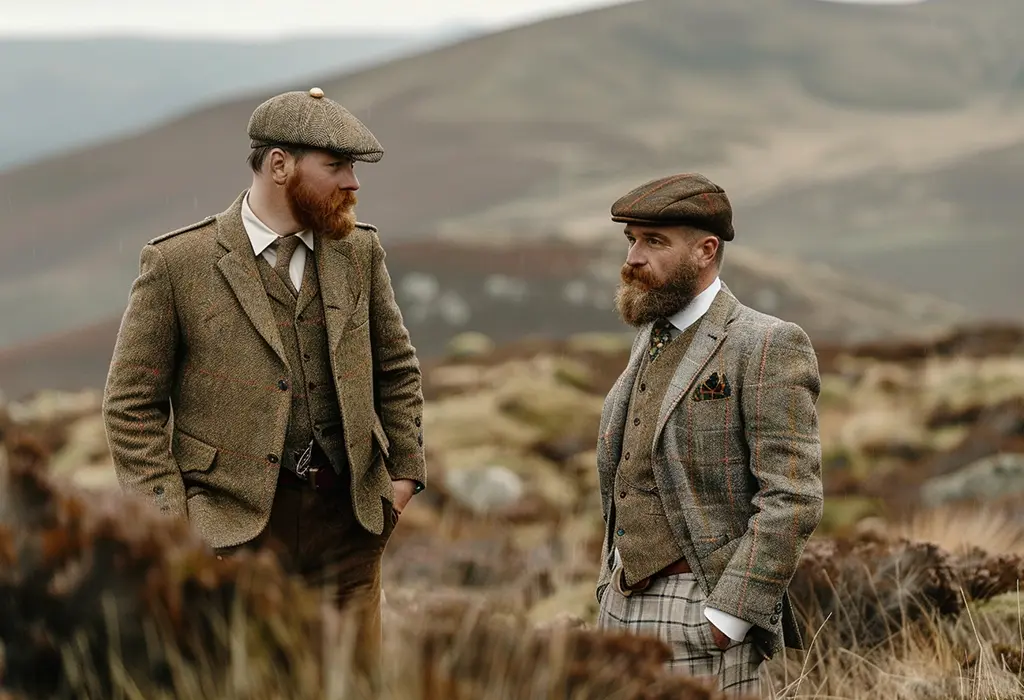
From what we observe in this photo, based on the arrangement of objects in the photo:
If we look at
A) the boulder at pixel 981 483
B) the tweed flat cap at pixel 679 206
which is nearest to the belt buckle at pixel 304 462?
the tweed flat cap at pixel 679 206

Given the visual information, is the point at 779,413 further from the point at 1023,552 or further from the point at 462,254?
the point at 462,254

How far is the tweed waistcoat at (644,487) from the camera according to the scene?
3.63m

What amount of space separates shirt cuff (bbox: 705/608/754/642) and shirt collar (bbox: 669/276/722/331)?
0.78 meters

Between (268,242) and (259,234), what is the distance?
4cm

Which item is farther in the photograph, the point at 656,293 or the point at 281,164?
the point at 281,164

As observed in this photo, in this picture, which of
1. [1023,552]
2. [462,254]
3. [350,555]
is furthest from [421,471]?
[462,254]

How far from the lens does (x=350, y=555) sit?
414 centimetres

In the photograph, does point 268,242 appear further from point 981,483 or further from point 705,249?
point 981,483

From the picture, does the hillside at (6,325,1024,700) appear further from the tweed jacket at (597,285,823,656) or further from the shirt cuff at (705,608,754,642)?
the tweed jacket at (597,285,823,656)

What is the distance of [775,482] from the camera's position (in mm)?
3459

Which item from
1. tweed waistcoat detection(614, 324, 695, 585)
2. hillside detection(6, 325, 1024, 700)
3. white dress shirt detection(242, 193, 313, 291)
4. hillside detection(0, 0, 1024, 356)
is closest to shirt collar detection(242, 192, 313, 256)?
white dress shirt detection(242, 193, 313, 291)

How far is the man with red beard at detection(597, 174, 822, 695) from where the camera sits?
347cm

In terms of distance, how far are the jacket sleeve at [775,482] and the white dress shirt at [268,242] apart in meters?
1.41

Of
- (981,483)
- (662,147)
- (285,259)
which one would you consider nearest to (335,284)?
(285,259)
